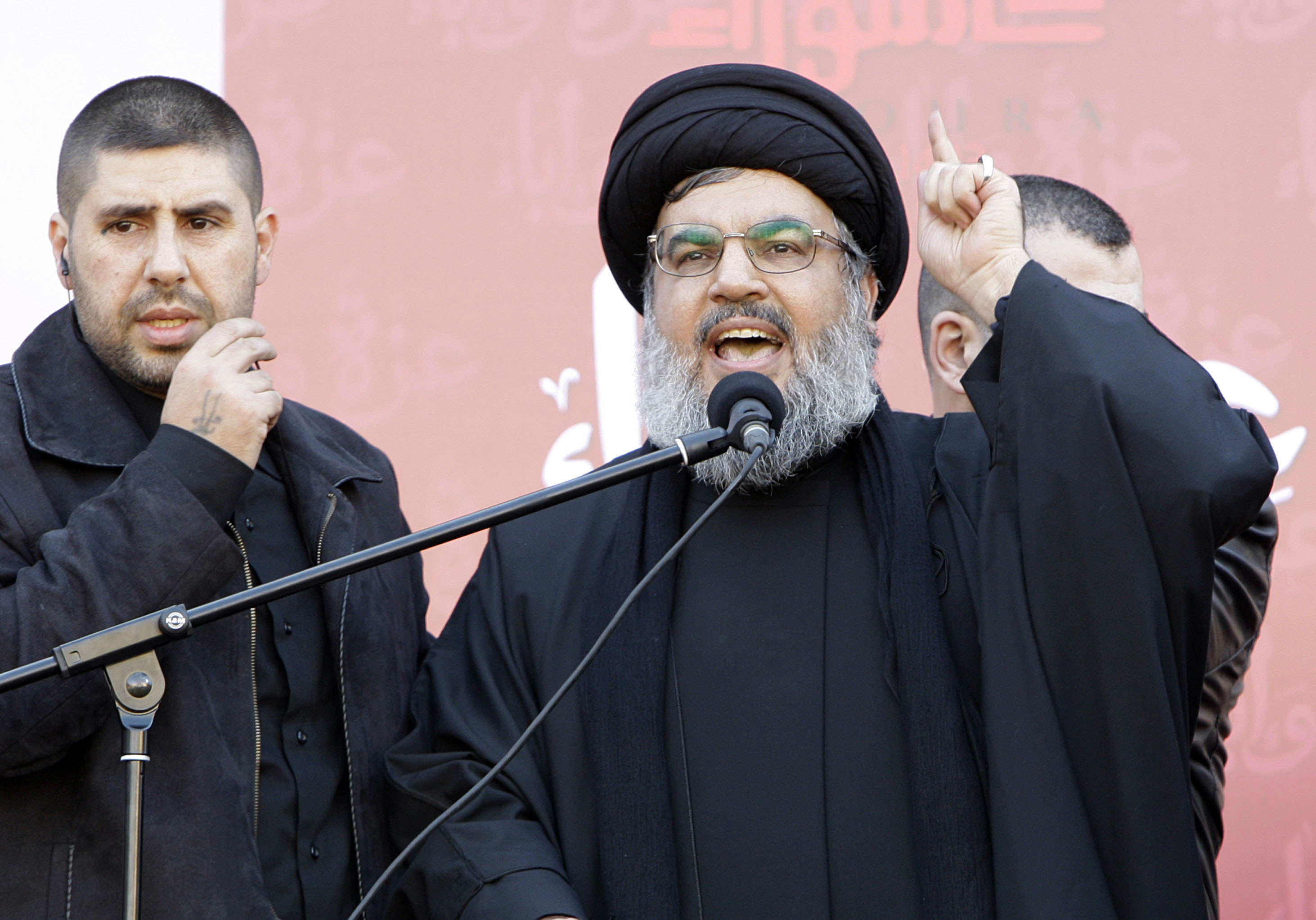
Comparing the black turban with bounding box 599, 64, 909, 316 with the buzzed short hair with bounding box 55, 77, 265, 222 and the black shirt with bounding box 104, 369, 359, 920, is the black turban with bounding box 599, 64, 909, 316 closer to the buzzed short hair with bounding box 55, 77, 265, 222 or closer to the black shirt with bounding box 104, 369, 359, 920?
the buzzed short hair with bounding box 55, 77, 265, 222

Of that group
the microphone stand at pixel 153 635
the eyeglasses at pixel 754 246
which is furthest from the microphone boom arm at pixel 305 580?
the eyeglasses at pixel 754 246

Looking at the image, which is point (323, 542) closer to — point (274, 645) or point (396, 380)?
point (274, 645)

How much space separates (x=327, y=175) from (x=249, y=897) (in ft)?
7.09

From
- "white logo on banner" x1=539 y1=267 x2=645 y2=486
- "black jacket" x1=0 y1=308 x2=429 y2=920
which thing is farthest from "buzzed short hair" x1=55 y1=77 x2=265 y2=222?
"white logo on banner" x1=539 y1=267 x2=645 y2=486

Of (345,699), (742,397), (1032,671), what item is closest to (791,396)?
(742,397)

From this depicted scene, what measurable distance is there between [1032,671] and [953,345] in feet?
4.38

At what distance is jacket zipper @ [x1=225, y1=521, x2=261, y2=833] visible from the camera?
225cm

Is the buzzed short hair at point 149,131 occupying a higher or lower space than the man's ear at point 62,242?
higher

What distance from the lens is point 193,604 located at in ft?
7.02

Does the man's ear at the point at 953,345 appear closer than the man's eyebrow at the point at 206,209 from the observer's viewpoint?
No

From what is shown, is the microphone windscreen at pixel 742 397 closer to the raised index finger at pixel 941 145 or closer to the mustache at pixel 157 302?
the raised index finger at pixel 941 145

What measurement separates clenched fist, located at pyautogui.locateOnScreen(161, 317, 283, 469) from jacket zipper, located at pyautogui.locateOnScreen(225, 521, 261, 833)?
0.18m

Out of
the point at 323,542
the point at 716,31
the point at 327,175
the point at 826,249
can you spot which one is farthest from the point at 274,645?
the point at 716,31

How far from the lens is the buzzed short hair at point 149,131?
95.9 inches
